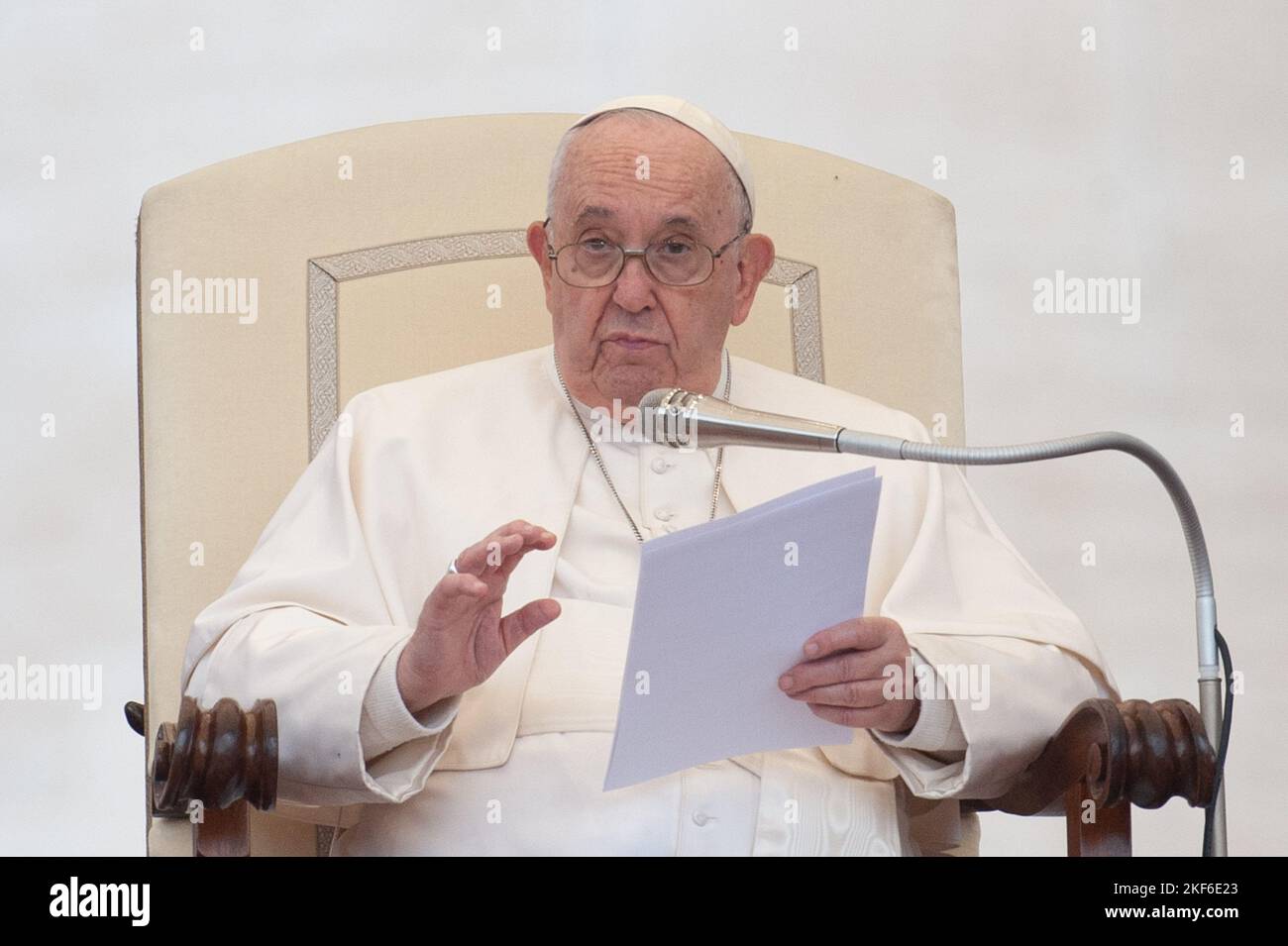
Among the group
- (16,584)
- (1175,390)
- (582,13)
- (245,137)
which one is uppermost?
(582,13)

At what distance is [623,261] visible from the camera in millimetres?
3430

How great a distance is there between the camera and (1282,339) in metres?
5.59

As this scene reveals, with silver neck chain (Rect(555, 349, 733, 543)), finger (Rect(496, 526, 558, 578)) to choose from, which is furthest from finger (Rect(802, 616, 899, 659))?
silver neck chain (Rect(555, 349, 733, 543))

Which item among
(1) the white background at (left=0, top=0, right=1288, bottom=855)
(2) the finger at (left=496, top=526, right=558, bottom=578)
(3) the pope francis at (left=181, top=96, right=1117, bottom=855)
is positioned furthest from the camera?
(1) the white background at (left=0, top=0, right=1288, bottom=855)

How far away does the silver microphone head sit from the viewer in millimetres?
2420

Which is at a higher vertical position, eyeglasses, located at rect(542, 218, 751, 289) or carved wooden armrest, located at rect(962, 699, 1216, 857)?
eyeglasses, located at rect(542, 218, 751, 289)

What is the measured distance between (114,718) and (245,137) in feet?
5.13

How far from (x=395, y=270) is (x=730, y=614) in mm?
1415

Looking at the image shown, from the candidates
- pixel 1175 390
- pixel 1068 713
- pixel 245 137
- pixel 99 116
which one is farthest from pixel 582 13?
pixel 1068 713

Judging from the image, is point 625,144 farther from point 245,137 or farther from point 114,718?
point 114,718

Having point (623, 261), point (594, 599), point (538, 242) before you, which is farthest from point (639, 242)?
point (594, 599)

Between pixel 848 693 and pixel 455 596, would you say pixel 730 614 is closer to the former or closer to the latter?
pixel 848 693

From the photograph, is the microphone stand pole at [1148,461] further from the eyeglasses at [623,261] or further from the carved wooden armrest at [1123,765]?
the eyeglasses at [623,261]

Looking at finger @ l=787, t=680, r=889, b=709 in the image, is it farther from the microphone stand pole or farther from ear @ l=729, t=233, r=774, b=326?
ear @ l=729, t=233, r=774, b=326
